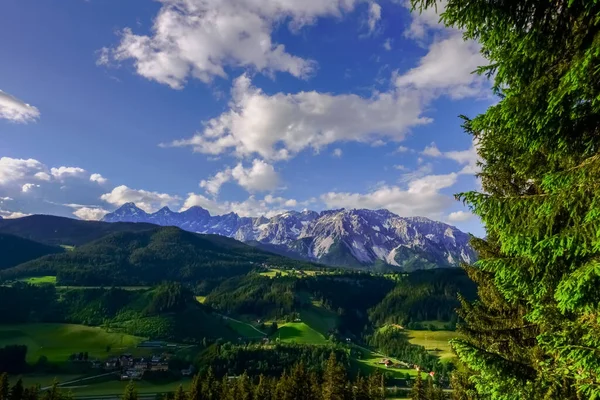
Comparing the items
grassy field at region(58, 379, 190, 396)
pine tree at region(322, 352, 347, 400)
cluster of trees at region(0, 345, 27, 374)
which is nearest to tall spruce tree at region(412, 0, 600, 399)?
pine tree at region(322, 352, 347, 400)

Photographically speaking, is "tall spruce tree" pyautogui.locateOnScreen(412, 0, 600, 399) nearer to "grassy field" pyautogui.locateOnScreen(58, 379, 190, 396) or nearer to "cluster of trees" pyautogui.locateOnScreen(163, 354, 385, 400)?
"cluster of trees" pyautogui.locateOnScreen(163, 354, 385, 400)

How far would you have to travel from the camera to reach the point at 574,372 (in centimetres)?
864

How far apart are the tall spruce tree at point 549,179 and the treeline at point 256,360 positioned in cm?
17840

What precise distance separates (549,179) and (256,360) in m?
198

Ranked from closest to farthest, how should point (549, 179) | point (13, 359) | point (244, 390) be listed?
point (549, 179), point (244, 390), point (13, 359)

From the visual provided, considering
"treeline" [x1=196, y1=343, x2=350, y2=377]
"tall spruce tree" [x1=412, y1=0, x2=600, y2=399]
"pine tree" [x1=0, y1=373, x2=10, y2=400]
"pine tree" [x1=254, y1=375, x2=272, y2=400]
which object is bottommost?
"treeline" [x1=196, y1=343, x2=350, y2=377]

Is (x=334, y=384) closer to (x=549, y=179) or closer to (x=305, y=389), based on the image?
(x=305, y=389)

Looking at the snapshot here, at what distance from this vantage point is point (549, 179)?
26.0 ft

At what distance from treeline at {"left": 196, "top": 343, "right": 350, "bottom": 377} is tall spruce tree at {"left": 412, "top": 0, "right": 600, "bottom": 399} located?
178 metres

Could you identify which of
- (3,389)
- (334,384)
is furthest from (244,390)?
(3,389)

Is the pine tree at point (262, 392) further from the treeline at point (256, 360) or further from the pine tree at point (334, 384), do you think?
the treeline at point (256, 360)

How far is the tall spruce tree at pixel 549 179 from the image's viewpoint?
7.50 metres

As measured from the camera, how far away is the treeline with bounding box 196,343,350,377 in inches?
7013

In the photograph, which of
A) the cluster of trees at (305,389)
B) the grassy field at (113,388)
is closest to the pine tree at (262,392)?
the cluster of trees at (305,389)
